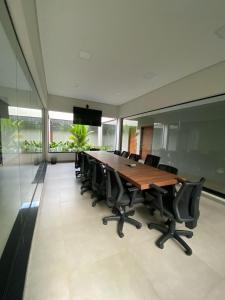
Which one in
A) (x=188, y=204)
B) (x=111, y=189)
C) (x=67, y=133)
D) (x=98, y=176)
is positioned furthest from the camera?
(x=67, y=133)

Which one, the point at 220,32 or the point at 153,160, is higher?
the point at 220,32

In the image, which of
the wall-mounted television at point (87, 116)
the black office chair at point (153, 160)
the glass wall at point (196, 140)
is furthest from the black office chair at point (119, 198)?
the wall-mounted television at point (87, 116)

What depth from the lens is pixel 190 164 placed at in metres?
4.09

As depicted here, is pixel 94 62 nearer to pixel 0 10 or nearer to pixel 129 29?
pixel 129 29

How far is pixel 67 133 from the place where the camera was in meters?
6.69

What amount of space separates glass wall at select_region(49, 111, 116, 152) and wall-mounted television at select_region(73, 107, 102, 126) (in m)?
0.31

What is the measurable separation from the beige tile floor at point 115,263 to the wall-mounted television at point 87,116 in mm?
4708

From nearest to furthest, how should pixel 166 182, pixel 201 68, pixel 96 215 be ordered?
1. pixel 166 182
2. pixel 96 215
3. pixel 201 68

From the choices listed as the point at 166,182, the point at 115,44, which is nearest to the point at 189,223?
the point at 166,182

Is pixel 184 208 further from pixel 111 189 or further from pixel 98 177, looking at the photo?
pixel 98 177

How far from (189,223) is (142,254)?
716mm

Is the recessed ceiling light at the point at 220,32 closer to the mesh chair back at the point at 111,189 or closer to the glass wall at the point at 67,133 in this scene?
the mesh chair back at the point at 111,189

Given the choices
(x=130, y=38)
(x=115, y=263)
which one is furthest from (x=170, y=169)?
(x=130, y=38)

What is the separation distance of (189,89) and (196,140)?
1.42 m
